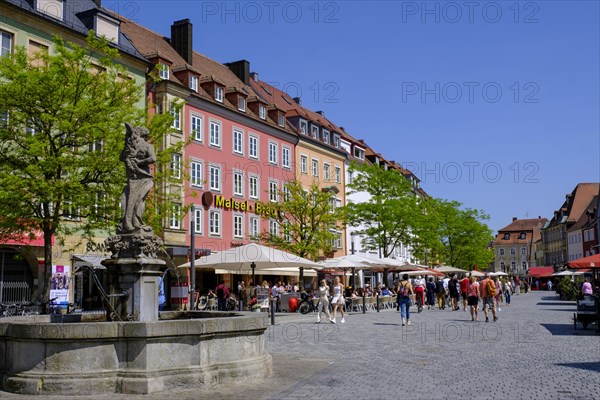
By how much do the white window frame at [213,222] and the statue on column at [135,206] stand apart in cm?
3026

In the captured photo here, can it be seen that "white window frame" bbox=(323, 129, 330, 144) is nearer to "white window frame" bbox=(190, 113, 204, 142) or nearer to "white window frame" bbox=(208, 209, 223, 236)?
"white window frame" bbox=(208, 209, 223, 236)

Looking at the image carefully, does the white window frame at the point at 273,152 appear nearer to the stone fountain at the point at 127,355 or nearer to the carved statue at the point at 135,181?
the carved statue at the point at 135,181

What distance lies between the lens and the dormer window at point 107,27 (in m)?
34.2

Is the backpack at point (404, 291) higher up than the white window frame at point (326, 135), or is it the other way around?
the white window frame at point (326, 135)

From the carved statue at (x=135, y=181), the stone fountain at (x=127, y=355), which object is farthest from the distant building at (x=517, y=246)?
the stone fountain at (x=127, y=355)

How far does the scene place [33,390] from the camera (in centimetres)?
937

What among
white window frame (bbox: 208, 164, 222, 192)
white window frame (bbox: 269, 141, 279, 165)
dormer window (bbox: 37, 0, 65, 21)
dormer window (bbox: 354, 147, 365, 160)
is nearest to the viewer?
dormer window (bbox: 37, 0, 65, 21)

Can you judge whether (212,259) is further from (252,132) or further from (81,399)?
(252,132)

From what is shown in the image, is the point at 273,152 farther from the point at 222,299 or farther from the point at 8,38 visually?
the point at 8,38

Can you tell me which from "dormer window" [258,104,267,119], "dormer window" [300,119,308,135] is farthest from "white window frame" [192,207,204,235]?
"dormer window" [300,119,308,135]

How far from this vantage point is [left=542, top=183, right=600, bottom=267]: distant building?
104625 mm

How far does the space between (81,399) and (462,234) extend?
68.0 meters

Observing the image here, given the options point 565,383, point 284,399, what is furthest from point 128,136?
point 565,383

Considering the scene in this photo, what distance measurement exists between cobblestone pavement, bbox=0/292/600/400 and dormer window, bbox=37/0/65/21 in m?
19.2
